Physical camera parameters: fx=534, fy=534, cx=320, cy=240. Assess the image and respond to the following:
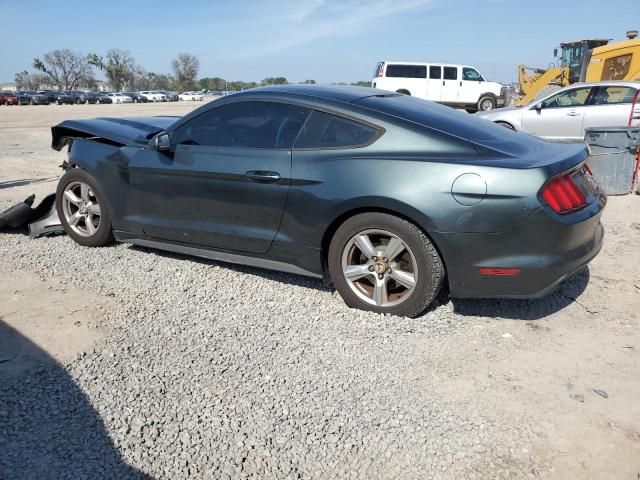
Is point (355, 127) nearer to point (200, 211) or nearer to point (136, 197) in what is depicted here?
point (200, 211)

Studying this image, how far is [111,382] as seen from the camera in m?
2.94

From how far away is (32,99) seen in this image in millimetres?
56688

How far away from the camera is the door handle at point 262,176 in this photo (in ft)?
12.6

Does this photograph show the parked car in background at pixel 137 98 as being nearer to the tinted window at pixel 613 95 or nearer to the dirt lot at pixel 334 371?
the tinted window at pixel 613 95

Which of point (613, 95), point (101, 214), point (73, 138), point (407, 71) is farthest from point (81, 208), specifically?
point (407, 71)

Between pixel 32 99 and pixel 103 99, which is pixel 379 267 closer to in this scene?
pixel 32 99

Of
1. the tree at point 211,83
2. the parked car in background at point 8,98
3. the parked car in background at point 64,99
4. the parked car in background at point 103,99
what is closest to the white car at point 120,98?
the parked car in background at point 103,99

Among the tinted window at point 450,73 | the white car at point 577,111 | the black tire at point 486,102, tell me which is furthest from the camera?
the black tire at point 486,102

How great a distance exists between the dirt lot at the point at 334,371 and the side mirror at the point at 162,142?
1048 millimetres

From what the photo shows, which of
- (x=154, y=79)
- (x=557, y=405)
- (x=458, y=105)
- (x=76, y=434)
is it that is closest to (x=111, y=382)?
(x=76, y=434)

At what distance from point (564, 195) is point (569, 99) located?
9625 millimetres

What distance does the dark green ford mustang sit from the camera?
3.22 metres

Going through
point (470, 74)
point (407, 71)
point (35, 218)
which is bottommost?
point (35, 218)

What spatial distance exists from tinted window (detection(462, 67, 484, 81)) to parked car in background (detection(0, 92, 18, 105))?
4825cm
